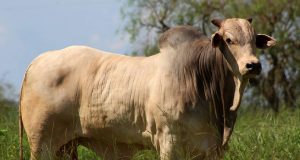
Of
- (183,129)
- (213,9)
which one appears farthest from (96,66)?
(213,9)

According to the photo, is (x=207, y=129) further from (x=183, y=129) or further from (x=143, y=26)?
(x=143, y=26)

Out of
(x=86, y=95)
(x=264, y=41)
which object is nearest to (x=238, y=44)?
(x=264, y=41)

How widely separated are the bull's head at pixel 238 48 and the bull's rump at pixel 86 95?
0.72m

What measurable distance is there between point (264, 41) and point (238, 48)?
42cm

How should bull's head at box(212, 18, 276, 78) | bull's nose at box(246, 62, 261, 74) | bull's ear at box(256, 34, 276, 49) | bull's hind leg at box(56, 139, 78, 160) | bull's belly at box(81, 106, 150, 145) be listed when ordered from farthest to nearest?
bull's hind leg at box(56, 139, 78, 160)
bull's belly at box(81, 106, 150, 145)
bull's ear at box(256, 34, 276, 49)
bull's head at box(212, 18, 276, 78)
bull's nose at box(246, 62, 261, 74)

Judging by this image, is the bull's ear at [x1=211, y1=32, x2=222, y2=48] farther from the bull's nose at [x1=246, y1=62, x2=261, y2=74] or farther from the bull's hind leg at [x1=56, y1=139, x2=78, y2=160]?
the bull's hind leg at [x1=56, y1=139, x2=78, y2=160]

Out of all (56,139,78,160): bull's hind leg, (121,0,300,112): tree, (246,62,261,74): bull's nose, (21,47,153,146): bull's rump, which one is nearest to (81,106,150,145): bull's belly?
(21,47,153,146): bull's rump

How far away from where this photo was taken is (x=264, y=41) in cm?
631

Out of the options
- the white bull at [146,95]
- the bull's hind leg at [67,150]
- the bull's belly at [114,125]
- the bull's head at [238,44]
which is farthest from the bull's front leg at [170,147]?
the bull's hind leg at [67,150]

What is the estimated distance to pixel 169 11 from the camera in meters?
25.9

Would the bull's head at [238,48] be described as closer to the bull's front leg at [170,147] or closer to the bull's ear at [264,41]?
the bull's ear at [264,41]

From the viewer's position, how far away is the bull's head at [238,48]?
589 centimetres

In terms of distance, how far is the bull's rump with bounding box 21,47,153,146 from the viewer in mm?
6469

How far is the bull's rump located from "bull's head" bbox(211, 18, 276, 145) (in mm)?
721
